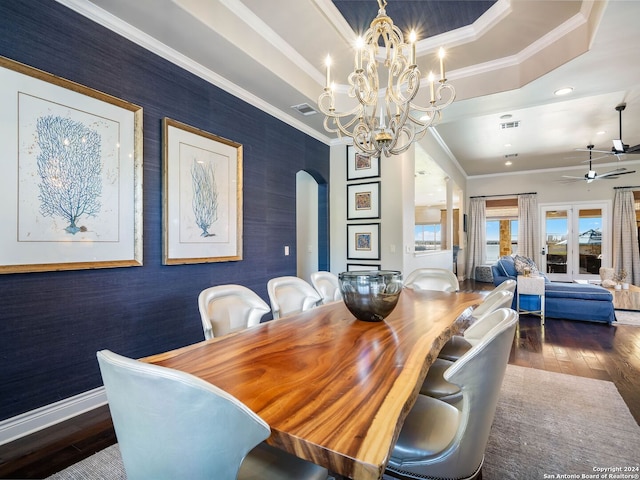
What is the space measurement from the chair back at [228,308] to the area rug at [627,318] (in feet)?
17.2

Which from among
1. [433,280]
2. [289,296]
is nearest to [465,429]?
[289,296]

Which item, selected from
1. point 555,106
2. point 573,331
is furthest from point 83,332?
point 555,106

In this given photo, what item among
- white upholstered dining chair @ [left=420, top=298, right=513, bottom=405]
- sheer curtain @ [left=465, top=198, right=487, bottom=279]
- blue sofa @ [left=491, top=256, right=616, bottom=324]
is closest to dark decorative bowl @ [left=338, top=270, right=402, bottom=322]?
white upholstered dining chair @ [left=420, top=298, right=513, bottom=405]

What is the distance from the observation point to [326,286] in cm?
285

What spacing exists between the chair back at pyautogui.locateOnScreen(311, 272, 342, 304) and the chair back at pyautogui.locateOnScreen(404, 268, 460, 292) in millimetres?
865

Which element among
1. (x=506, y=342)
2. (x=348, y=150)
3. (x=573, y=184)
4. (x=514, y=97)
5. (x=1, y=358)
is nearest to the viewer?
(x=506, y=342)

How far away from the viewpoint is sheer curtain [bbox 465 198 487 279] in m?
9.36

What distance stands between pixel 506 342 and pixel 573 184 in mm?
9676

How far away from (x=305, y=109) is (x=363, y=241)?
2029 mm

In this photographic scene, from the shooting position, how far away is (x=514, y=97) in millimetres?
3535

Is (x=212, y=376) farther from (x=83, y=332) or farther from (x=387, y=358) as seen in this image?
(x=83, y=332)

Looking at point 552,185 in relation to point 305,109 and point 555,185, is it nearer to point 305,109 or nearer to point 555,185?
Answer: point 555,185

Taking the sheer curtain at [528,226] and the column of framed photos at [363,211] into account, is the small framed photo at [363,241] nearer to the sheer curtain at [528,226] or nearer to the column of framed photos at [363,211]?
the column of framed photos at [363,211]

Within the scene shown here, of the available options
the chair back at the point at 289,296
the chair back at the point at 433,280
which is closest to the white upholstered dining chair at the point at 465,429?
the chair back at the point at 289,296
